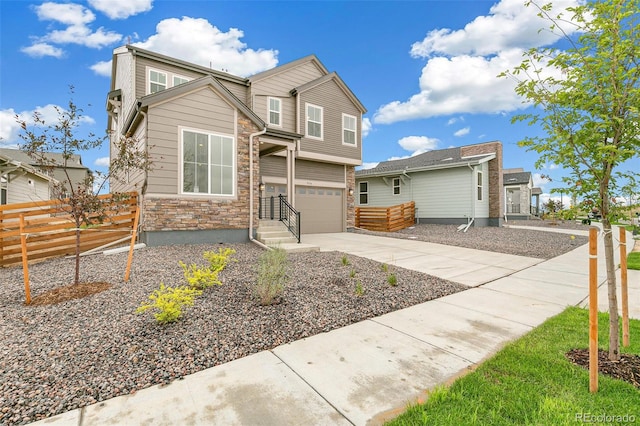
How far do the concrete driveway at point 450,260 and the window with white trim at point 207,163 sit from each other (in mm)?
3892

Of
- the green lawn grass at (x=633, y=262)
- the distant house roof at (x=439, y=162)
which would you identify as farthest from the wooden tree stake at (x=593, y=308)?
the distant house roof at (x=439, y=162)

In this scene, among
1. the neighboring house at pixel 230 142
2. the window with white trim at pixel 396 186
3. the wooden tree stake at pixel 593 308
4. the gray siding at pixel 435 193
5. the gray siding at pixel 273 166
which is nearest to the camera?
the wooden tree stake at pixel 593 308

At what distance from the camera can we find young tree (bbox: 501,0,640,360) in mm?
2260

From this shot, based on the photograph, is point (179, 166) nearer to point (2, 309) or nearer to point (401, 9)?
point (2, 309)

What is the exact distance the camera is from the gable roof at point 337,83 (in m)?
13.1

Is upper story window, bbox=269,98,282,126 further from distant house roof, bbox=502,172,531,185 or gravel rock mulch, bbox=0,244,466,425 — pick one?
distant house roof, bbox=502,172,531,185

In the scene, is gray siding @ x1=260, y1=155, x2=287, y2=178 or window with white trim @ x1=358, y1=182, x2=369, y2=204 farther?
window with white trim @ x1=358, y1=182, x2=369, y2=204

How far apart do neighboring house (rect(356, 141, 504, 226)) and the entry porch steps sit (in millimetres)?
11081

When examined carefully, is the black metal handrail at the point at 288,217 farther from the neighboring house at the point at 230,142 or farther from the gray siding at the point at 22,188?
the gray siding at the point at 22,188

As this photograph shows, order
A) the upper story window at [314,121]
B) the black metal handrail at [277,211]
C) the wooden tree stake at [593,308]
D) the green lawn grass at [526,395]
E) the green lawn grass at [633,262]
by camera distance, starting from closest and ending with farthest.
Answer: the green lawn grass at [526,395] → the wooden tree stake at [593,308] → the green lawn grass at [633,262] → the black metal handrail at [277,211] → the upper story window at [314,121]

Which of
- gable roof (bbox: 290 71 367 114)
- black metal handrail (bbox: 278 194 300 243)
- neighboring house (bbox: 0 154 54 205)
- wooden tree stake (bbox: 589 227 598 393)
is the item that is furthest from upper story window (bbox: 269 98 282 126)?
wooden tree stake (bbox: 589 227 598 393)

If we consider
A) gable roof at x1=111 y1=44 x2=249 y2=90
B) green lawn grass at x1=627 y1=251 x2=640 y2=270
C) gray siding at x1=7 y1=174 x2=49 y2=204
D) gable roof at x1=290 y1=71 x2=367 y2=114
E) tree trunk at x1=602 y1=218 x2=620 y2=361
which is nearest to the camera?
tree trunk at x1=602 y1=218 x2=620 y2=361

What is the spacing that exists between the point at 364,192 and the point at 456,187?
6.26 metres

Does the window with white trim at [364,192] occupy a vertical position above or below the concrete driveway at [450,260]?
above
